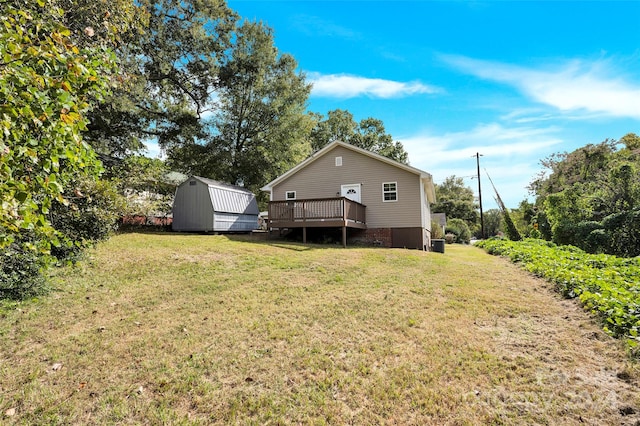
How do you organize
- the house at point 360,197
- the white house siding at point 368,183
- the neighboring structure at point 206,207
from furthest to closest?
1. the neighboring structure at point 206,207
2. the white house siding at point 368,183
3. the house at point 360,197

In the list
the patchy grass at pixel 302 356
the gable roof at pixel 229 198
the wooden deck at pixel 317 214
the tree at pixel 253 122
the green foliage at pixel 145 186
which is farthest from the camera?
the tree at pixel 253 122

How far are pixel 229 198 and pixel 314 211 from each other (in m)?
5.65

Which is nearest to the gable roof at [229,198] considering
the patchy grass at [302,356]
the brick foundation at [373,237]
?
the brick foundation at [373,237]

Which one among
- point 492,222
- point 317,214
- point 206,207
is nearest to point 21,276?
point 317,214

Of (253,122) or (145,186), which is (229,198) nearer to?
(145,186)

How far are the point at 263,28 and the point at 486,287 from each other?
23.9 m

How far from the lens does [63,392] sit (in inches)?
126

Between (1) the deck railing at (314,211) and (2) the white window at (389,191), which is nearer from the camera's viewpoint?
(1) the deck railing at (314,211)

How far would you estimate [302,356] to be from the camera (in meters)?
3.88

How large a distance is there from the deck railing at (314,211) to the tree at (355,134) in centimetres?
2324

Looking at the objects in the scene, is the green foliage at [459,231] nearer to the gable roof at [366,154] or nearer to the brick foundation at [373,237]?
the gable roof at [366,154]

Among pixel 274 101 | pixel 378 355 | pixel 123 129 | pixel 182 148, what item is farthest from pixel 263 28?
pixel 378 355

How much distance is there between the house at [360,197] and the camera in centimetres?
1430

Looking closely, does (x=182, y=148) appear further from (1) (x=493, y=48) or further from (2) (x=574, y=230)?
(2) (x=574, y=230)
